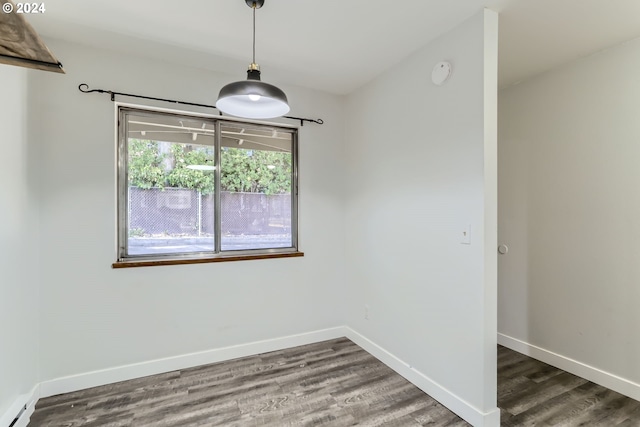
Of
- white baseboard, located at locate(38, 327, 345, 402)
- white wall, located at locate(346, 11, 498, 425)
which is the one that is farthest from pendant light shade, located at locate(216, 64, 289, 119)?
white baseboard, located at locate(38, 327, 345, 402)

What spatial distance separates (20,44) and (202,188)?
76.7 inches

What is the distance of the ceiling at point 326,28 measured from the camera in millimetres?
1924

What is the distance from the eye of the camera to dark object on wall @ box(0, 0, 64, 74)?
858 millimetres

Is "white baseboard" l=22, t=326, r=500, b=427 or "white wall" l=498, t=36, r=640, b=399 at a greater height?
"white wall" l=498, t=36, r=640, b=399

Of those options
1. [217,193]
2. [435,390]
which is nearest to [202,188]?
[217,193]

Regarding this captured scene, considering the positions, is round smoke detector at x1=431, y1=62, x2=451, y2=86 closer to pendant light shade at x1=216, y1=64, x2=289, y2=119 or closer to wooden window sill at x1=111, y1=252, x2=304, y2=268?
pendant light shade at x1=216, y1=64, x2=289, y2=119

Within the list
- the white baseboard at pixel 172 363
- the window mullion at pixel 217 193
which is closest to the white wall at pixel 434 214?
the white baseboard at pixel 172 363

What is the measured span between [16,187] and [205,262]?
1373 mm

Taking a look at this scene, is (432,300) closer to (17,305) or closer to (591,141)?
(591,141)

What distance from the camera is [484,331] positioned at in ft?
6.40

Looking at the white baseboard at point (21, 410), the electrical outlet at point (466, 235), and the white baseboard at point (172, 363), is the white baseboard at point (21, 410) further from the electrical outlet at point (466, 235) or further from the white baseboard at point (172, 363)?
the electrical outlet at point (466, 235)

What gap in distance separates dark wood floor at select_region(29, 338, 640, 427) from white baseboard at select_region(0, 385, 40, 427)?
0.19 feet

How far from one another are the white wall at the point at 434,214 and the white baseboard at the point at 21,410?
2.66 meters

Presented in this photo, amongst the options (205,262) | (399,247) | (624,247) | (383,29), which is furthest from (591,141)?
(205,262)
